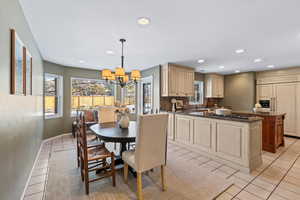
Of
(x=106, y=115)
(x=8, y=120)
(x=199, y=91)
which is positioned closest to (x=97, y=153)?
(x=8, y=120)

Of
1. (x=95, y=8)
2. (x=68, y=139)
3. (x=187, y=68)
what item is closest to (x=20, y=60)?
A: (x=95, y=8)

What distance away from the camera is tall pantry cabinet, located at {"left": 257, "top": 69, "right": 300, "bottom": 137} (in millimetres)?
4619

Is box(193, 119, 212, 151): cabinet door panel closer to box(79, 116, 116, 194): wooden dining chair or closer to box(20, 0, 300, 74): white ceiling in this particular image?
box(20, 0, 300, 74): white ceiling

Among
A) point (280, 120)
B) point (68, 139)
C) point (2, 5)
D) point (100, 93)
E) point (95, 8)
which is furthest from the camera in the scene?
point (100, 93)

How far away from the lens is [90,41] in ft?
8.95

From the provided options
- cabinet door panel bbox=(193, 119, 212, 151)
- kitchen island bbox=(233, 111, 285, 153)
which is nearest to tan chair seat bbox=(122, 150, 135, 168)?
cabinet door panel bbox=(193, 119, 212, 151)

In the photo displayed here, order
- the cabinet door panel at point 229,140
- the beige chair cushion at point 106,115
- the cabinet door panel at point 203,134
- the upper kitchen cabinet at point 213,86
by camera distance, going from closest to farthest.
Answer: the cabinet door panel at point 229,140 → the cabinet door panel at point 203,134 → the beige chair cushion at point 106,115 → the upper kitchen cabinet at point 213,86

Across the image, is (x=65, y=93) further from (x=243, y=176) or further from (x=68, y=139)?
(x=243, y=176)

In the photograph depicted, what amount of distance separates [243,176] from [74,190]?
2.73 metres

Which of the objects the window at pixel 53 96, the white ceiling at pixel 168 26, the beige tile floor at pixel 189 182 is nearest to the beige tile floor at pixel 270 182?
the beige tile floor at pixel 189 182

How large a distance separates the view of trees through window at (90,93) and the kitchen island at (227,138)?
3.48 metres

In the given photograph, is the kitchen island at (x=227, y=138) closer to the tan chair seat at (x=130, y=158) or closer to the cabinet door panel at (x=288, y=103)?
the tan chair seat at (x=130, y=158)

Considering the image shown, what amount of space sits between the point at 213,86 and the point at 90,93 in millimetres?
5181

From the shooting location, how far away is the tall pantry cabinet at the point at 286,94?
462 centimetres
